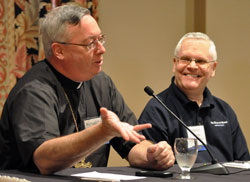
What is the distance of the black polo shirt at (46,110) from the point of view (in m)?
1.88

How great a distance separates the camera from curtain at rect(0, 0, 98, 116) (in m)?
3.30

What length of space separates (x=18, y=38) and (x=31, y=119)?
5.23 ft

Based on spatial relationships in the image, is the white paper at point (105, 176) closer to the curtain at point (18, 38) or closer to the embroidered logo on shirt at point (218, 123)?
the embroidered logo on shirt at point (218, 123)

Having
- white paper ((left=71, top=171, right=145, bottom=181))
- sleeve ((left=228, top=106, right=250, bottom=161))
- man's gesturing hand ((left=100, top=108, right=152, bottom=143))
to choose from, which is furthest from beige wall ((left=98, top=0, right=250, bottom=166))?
man's gesturing hand ((left=100, top=108, right=152, bottom=143))

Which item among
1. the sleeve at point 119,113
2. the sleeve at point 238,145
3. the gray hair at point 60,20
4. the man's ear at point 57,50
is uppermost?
the gray hair at point 60,20

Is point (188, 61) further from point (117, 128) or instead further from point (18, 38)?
point (117, 128)

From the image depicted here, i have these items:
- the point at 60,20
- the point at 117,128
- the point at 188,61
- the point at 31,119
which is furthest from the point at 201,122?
the point at 117,128

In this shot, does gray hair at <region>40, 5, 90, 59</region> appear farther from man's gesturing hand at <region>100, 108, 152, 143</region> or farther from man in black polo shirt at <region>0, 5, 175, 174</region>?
man's gesturing hand at <region>100, 108, 152, 143</region>

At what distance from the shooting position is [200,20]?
15.1ft

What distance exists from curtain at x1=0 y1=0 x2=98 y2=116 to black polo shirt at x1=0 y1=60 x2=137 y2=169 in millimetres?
1066

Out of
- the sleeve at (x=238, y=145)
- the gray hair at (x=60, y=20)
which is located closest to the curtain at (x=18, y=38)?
the gray hair at (x=60, y=20)

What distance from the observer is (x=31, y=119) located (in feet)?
6.22

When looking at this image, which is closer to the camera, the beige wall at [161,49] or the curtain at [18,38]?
the curtain at [18,38]

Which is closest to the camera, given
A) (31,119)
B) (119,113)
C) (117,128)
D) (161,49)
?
(117,128)
